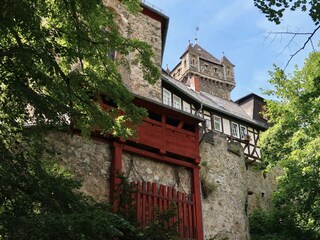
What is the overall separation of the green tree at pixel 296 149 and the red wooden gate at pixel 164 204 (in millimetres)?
4951

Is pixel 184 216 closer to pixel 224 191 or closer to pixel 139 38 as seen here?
pixel 224 191

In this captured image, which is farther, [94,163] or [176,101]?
[176,101]

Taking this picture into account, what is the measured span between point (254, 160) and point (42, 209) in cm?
1617

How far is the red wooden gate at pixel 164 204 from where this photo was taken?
11.2 metres

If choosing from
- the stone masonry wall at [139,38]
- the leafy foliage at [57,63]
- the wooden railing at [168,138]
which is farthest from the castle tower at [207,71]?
the leafy foliage at [57,63]

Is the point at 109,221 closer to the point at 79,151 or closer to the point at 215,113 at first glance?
the point at 79,151

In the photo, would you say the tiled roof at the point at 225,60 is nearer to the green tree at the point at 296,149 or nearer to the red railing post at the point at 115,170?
the green tree at the point at 296,149

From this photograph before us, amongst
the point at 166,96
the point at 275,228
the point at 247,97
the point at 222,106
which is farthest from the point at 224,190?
the point at 247,97

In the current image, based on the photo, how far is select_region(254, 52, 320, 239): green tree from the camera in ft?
50.2

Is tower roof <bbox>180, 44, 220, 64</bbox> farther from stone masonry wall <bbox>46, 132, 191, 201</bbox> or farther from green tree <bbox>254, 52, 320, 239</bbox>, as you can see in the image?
stone masonry wall <bbox>46, 132, 191, 201</bbox>

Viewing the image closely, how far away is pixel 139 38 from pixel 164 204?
858 cm

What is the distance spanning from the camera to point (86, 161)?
36.4 ft

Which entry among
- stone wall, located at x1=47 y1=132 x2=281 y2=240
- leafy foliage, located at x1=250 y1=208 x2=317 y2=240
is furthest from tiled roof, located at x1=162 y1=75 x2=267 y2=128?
leafy foliage, located at x1=250 y1=208 x2=317 y2=240

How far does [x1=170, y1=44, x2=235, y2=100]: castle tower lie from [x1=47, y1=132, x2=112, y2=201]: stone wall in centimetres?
2706
